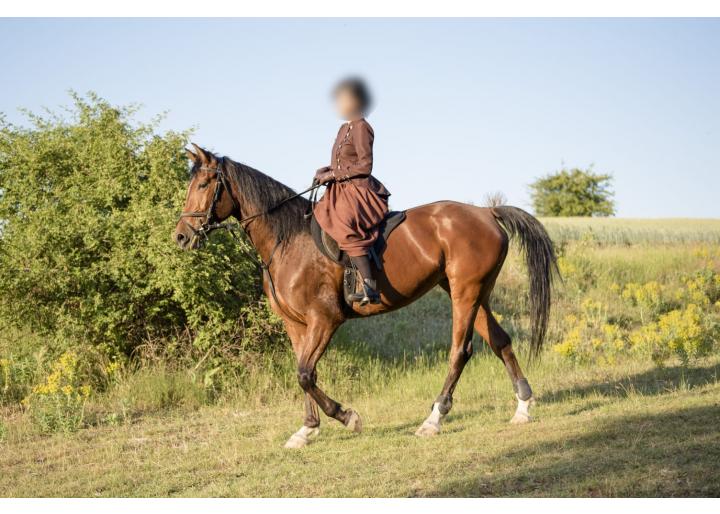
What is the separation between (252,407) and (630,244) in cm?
1841

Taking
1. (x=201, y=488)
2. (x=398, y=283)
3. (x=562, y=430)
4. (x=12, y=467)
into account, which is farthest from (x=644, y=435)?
(x=12, y=467)

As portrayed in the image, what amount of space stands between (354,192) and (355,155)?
0.37 metres

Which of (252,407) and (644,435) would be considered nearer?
(644,435)

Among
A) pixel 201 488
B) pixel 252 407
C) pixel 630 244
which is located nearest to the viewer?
pixel 201 488

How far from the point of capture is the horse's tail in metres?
8.12

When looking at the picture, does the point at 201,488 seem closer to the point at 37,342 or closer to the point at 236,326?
the point at 236,326

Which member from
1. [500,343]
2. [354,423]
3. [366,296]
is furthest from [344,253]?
[500,343]

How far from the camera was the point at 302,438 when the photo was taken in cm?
700

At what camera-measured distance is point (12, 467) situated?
21.7ft

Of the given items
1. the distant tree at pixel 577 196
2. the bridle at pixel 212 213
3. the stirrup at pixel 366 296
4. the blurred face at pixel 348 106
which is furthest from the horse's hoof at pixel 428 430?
the distant tree at pixel 577 196

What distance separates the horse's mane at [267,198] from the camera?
7203 millimetres

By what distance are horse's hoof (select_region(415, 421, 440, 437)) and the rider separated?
51.2 inches

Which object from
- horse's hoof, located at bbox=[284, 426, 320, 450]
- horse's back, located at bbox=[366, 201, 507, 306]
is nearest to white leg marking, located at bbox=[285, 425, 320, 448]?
horse's hoof, located at bbox=[284, 426, 320, 450]

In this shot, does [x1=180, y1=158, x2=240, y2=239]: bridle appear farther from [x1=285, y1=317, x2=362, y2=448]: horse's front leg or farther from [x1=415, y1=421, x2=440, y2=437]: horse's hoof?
[x1=415, y1=421, x2=440, y2=437]: horse's hoof
